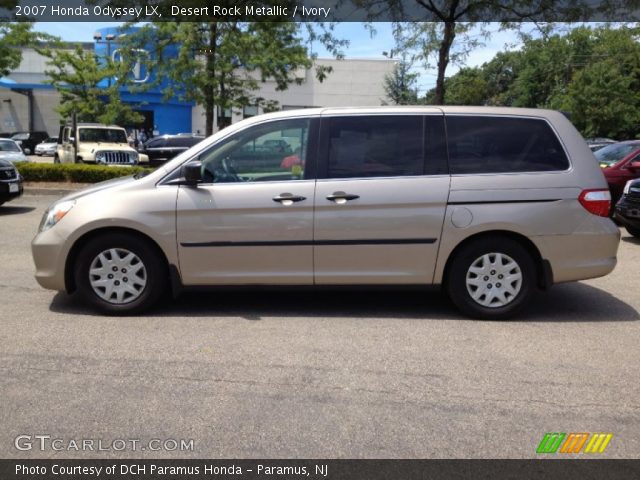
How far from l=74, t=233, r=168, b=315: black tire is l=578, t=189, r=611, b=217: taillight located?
12.3ft

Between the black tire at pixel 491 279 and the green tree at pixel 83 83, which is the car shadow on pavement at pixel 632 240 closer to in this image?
the black tire at pixel 491 279

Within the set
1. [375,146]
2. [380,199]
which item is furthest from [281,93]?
[380,199]

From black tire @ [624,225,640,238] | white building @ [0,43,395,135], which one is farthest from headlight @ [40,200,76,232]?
white building @ [0,43,395,135]

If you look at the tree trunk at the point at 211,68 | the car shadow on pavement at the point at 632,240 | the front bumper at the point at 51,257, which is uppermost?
the tree trunk at the point at 211,68

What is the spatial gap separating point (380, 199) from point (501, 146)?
48.0 inches

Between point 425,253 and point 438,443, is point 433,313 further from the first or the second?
point 438,443

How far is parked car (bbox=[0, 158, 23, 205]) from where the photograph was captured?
11656 mm

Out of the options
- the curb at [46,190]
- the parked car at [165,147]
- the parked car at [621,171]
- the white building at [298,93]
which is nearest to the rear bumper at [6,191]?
the curb at [46,190]

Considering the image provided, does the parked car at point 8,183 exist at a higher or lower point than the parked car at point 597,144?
lower

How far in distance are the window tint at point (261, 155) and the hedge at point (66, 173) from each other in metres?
10.8

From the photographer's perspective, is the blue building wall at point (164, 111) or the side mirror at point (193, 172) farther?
the blue building wall at point (164, 111)

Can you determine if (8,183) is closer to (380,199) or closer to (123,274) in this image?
(123,274)

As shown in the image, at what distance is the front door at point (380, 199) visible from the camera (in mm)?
5305

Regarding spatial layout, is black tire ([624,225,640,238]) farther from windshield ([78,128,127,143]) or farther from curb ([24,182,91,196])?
windshield ([78,128,127,143])
